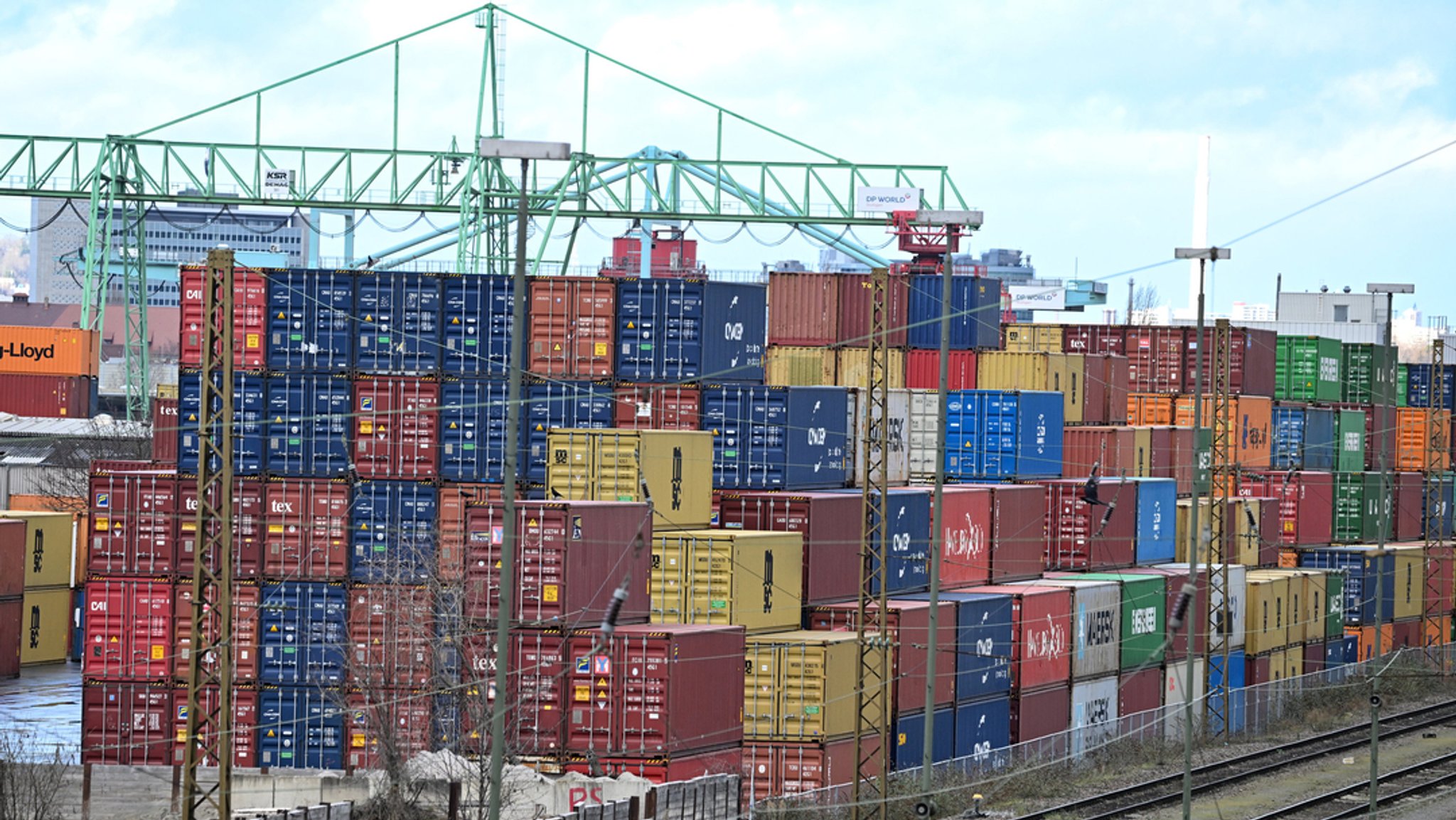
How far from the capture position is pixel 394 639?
3788 centimetres

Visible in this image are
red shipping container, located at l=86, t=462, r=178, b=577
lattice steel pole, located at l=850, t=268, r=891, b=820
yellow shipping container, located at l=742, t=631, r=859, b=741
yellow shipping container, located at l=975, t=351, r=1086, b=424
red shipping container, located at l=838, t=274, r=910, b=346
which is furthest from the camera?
yellow shipping container, located at l=975, t=351, r=1086, b=424

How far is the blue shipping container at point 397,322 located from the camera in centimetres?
4059

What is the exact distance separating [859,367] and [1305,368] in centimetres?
2752

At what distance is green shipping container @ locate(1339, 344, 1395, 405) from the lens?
76.9 meters

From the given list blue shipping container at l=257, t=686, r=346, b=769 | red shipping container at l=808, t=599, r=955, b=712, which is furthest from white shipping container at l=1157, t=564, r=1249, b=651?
blue shipping container at l=257, t=686, r=346, b=769

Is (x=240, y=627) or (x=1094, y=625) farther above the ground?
(x=240, y=627)

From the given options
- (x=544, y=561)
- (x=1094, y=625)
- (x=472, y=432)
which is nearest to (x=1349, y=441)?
(x=1094, y=625)

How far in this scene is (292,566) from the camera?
3912 cm

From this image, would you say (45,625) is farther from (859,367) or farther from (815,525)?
(815,525)

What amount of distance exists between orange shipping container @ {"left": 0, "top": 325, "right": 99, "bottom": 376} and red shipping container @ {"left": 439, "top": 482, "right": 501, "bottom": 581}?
58.1 metres

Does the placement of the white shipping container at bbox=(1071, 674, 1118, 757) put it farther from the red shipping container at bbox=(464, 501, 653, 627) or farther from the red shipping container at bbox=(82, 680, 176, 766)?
the red shipping container at bbox=(82, 680, 176, 766)

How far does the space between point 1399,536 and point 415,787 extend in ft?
177

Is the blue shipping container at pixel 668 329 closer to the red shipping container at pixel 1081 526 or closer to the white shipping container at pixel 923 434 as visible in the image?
the white shipping container at pixel 923 434

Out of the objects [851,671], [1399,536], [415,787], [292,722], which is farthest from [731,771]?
[1399,536]
